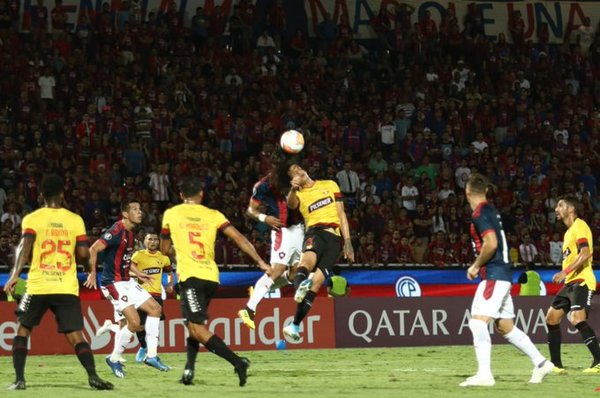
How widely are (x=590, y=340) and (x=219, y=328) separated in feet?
25.6

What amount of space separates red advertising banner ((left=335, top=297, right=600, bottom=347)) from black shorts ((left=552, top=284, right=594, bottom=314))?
23.1ft

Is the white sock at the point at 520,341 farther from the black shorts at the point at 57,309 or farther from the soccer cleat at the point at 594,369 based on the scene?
the black shorts at the point at 57,309

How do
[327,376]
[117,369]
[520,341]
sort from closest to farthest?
1. [520,341]
2. [327,376]
3. [117,369]

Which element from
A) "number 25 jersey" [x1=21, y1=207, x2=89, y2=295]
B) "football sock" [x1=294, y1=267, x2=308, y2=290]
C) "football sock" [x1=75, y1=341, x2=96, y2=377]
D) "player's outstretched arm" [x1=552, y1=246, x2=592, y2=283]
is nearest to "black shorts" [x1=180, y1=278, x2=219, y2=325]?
"football sock" [x1=75, y1=341, x2=96, y2=377]

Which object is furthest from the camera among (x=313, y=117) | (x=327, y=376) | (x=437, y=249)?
(x=313, y=117)

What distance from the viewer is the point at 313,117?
3070 centimetres

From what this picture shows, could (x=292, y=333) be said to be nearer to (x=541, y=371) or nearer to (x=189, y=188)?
(x=189, y=188)

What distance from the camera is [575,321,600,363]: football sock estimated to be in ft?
53.6

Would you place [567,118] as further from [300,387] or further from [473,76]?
[300,387]

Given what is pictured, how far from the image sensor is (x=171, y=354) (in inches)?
842

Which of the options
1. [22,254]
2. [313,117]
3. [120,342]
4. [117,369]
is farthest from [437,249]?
[22,254]

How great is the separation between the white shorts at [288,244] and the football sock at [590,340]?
12.6 ft

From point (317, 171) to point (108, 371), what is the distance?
38.8 feet

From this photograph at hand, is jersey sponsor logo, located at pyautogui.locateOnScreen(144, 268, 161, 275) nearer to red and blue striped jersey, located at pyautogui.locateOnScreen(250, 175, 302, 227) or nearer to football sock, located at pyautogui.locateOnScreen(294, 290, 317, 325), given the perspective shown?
red and blue striped jersey, located at pyautogui.locateOnScreen(250, 175, 302, 227)
